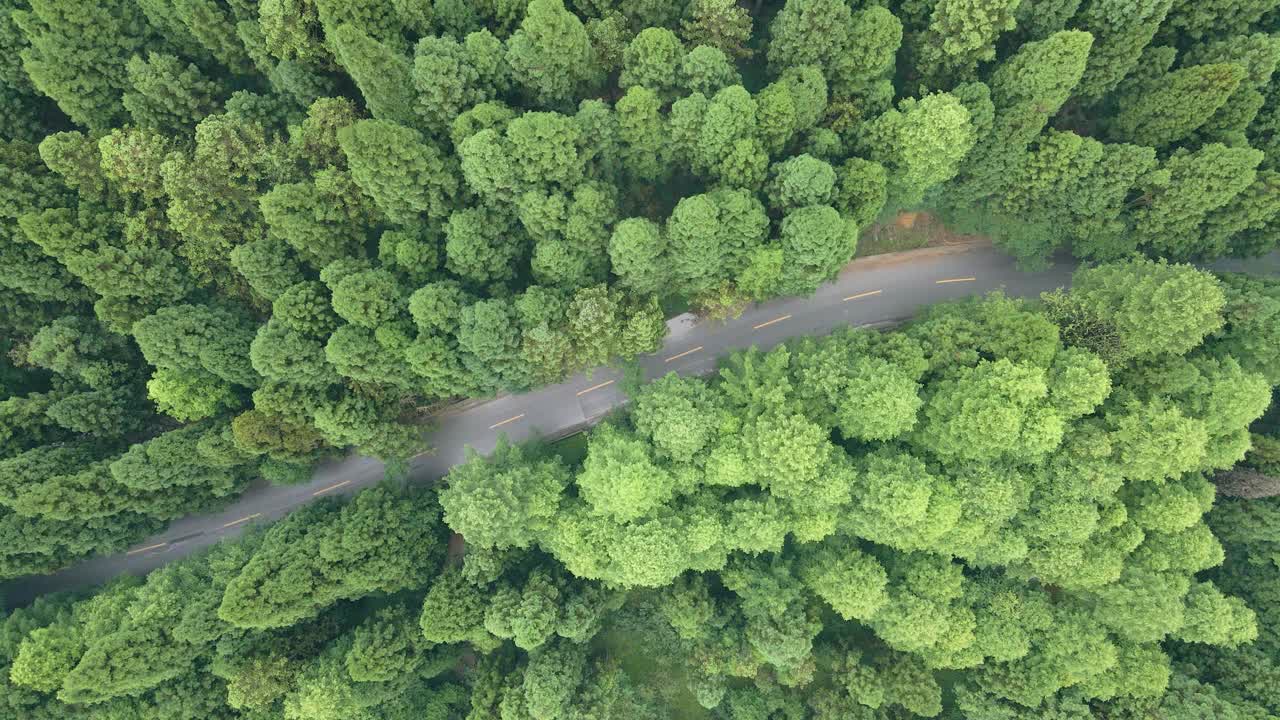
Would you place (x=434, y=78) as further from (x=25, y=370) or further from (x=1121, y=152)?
(x=1121, y=152)

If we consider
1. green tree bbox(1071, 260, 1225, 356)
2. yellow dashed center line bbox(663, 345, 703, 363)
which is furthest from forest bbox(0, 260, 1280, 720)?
yellow dashed center line bbox(663, 345, 703, 363)

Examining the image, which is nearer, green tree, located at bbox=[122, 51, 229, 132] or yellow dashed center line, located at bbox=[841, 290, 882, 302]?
green tree, located at bbox=[122, 51, 229, 132]

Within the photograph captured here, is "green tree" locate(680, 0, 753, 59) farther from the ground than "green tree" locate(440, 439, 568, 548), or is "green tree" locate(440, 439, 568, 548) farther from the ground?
"green tree" locate(680, 0, 753, 59)

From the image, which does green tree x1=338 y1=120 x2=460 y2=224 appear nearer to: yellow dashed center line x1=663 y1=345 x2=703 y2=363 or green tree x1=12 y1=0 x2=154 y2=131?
green tree x1=12 y1=0 x2=154 y2=131

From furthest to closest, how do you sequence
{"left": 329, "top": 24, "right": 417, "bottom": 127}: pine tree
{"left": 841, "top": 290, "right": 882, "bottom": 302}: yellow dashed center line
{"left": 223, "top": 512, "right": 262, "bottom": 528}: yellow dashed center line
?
{"left": 223, "top": 512, "right": 262, "bottom": 528}: yellow dashed center line, {"left": 841, "top": 290, "right": 882, "bottom": 302}: yellow dashed center line, {"left": 329, "top": 24, "right": 417, "bottom": 127}: pine tree

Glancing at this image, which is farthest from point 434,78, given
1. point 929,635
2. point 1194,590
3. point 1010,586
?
point 1194,590

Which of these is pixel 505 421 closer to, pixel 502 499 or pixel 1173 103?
pixel 502 499
